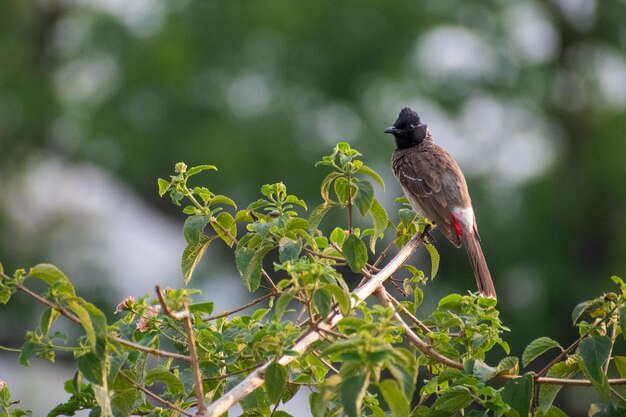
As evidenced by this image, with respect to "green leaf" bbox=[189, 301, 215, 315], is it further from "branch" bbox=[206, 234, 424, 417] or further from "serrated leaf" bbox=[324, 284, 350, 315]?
"serrated leaf" bbox=[324, 284, 350, 315]

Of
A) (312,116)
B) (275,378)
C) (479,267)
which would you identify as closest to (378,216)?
(275,378)

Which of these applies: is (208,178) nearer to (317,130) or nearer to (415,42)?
(317,130)

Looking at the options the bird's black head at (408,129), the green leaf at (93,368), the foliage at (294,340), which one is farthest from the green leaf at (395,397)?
the bird's black head at (408,129)

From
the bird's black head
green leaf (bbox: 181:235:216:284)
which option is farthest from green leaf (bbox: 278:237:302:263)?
the bird's black head

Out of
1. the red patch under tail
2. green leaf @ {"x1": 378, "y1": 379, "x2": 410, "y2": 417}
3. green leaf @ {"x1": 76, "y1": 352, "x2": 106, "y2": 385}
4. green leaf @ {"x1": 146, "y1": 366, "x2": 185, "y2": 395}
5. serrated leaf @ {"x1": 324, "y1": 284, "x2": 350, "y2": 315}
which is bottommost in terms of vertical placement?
green leaf @ {"x1": 378, "y1": 379, "x2": 410, "y2": 417}

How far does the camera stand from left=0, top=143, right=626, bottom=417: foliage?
1.92 metres

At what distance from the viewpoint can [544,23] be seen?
13320 millimetres

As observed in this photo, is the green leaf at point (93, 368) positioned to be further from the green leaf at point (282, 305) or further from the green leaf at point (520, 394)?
the green leaf at point (520, 394)

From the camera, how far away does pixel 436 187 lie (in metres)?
5.05

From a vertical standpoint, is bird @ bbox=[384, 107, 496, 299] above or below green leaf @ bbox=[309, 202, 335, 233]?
above

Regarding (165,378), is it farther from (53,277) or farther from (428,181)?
(428,181)

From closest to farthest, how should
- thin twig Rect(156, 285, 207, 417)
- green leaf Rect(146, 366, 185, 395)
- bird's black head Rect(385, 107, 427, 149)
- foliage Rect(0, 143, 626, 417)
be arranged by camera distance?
thin twig Rect(156, 285, 207, 417), foliage Rect(0, 143, 626, 417), green leaf Rect(146, 366, 185, 395), bird's black head Rect(385, 107, 427, 149)

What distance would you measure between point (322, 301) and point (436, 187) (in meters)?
3.16

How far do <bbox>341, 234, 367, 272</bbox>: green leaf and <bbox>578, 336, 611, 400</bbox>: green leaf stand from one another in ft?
1.71
